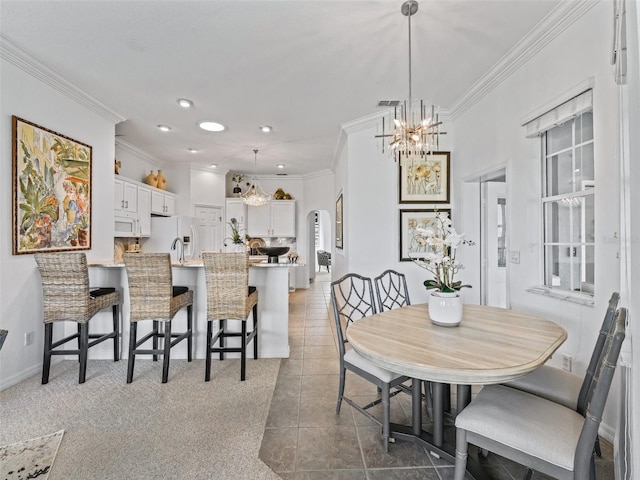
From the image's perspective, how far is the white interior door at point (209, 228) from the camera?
6.32 metres

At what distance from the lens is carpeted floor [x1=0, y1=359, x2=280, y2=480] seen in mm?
1717

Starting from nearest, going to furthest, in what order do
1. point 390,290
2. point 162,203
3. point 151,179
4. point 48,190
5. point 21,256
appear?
point 21,256 → point 48,190 → point 390,290 → point 151,179 → point 162,203

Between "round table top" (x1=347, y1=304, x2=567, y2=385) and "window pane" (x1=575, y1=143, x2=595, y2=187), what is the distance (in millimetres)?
1076

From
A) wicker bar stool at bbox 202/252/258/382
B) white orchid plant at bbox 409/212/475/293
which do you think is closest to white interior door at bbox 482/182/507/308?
white orchid plant at bbox 409/212/475/293

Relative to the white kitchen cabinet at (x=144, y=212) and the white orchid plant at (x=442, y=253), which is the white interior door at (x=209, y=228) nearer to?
the white kitchen cabinet at (x=144, y=212)

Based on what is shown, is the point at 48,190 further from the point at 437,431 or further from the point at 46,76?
the point at 437,431

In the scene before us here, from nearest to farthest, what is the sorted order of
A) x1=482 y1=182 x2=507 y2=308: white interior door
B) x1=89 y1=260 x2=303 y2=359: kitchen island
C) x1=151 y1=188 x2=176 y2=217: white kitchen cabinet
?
x1=89 y1=260 x2=303 y2=359: kitchen island, x1=482 y1=182 x2=507 y2=308: white interior door, x1=151 y1=188 x2=176 y2=217: white kitchen cabinet

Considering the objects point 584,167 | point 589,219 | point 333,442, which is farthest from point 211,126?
point 589,219

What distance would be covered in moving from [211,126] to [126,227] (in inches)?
77.7

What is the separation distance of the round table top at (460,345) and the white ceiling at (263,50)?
2.13m

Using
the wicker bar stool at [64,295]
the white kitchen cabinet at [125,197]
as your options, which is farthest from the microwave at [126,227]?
the wicker bar stool at [64,295]

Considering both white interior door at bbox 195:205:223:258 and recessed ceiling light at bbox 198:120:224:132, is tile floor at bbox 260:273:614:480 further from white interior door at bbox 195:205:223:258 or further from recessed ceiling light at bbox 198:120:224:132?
white interior door at bbox 195:205:223:258

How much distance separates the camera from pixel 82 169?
333cm

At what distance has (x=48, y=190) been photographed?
2910mm
